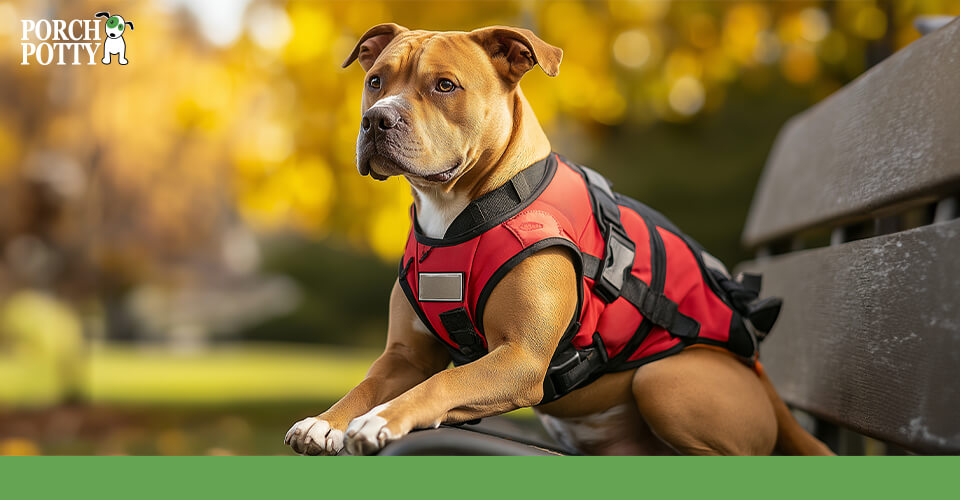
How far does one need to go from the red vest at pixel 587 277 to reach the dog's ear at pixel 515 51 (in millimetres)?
216

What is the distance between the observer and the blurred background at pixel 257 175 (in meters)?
4.46

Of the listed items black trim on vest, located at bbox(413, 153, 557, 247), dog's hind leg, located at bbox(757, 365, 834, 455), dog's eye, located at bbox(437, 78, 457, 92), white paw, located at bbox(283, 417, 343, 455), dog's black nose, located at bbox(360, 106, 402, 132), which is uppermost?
dog's eye, located at bbox(437, 78, 457, 92)

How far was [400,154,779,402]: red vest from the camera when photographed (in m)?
1.60

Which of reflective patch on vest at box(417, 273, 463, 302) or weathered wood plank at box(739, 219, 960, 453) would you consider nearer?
weathered wood plank at box(739, 219, 960, 453)

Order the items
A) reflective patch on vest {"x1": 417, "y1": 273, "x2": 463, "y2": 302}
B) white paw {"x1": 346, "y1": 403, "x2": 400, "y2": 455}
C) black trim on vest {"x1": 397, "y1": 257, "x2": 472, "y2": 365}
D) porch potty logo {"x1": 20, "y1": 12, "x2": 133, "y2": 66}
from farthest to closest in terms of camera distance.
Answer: porch potty logo {"x1": 20, "y1": 12, "x2": 133, "y2": 66} → black trim on vest {"x1": 397, "y1": 257, "x2": 472, "y2": 365} → reflective patch on vest {"x1": 417, "y1": 273, "x2": 463, "y2": 302} → white paw {"x1": 346, "y1": 403, "x2": 400, "y2": 455}

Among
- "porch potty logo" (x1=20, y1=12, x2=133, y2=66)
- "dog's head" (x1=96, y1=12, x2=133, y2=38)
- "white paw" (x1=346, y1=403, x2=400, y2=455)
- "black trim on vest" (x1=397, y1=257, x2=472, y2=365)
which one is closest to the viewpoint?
"white paw" (x1=346, y1=403, x2=400, y2=455)

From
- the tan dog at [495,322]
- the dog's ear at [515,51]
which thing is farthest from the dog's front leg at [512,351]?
the dog's ear at [515,51]

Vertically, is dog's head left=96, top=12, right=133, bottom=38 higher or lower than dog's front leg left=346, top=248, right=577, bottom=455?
higher

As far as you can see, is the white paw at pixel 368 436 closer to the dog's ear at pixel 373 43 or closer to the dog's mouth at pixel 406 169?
the dog's mouth at pixel 406 169

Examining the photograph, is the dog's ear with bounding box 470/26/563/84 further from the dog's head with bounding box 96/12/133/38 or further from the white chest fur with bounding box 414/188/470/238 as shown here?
the dog's head with bounding box 96/12/133/38

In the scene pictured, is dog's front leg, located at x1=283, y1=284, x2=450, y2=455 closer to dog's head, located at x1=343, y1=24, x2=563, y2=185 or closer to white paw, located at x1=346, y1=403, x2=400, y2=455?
white paw, located at x1=346, y1=403, x2=400, y2=455

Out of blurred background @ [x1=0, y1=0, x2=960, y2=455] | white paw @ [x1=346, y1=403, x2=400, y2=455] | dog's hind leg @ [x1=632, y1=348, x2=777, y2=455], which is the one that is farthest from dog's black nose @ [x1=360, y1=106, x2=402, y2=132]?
blurred background @ [x1=0, y1=0, x2=960, y2=455]

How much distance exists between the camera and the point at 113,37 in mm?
3404

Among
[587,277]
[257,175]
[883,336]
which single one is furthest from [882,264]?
[257,175]
